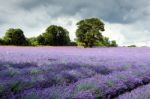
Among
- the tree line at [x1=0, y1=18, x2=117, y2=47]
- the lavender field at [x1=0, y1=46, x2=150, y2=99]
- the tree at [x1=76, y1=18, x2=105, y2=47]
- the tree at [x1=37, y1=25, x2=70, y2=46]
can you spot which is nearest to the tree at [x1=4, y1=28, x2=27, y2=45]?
the tree line at [x1=0, y1=18, x2=117, y2=47]

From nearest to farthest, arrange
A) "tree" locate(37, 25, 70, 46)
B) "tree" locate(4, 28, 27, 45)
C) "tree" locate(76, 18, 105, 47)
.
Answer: "tree" locate(76, 18, 105, 47) < "tree" locate(4, 28, 27, 45) < "tree" locate(37, 25, 70, 46)

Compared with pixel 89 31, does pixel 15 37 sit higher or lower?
lower

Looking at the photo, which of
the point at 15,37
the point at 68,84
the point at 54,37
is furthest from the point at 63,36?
the point at 68,84

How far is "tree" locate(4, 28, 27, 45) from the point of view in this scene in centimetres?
5173

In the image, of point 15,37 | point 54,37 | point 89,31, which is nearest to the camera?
point 89,31

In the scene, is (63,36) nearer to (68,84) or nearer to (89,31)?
(89,31)

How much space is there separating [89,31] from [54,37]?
1086 centimetres

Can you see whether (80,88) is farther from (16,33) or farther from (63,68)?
(16,33)

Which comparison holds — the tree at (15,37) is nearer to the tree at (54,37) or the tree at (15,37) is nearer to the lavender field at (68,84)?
the tree at (54,37)

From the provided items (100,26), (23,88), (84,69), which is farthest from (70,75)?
(100,26)

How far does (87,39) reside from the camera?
141 feet

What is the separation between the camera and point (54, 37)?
52.7 m

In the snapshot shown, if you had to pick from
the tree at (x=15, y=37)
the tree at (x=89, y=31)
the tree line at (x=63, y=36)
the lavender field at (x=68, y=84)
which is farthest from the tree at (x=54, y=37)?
the lavender field at (x=68, y=84)

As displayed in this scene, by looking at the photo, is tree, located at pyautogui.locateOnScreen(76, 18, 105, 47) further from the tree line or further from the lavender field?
the lavender field
